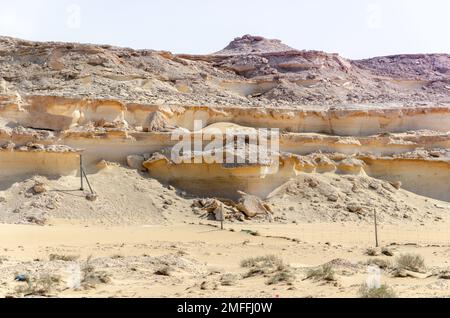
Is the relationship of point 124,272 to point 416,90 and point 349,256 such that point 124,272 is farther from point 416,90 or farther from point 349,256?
point 416,90

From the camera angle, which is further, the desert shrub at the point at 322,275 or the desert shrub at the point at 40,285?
the desert shrub at the point at 322,275

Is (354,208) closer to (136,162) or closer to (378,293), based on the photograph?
(136,162)

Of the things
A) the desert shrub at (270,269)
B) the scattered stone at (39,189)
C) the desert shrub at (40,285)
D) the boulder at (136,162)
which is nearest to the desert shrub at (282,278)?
the desert shrub at (270,269)

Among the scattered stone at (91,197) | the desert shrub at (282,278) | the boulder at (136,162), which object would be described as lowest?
the desert shrub at (282,278)

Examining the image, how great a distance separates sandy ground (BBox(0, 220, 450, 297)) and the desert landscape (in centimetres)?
6

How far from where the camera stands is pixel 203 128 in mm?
25969

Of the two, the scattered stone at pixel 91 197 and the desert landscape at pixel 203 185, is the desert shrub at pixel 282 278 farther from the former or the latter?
the scattered stone at pixel 91 197

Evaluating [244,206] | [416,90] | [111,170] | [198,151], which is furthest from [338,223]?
[416,90]

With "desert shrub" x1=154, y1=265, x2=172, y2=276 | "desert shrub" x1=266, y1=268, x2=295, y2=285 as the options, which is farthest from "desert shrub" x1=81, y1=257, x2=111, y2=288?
"desert shrub" x1=266, y1=268, x2=295, y2=285

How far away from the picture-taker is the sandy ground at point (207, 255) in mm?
8500

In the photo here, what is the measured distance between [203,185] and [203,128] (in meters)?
4.74

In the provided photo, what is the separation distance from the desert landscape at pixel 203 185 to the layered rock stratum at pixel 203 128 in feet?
0.22

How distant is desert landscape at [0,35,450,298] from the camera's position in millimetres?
9992

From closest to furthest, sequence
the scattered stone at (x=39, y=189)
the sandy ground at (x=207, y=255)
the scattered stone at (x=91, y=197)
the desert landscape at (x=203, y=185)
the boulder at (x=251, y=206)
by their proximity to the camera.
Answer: the sandy ground at (x=207, y=255) < the desert landscape at (x=203, y=185) < the scattered stone at (x=39, y=189) < the scattered stone at (x=91, y=197) < the boulder at (x=251, y=206)
